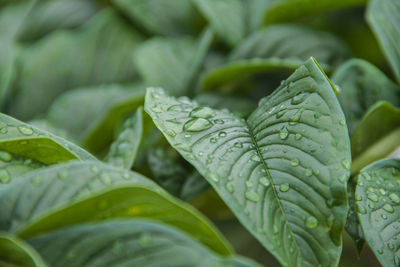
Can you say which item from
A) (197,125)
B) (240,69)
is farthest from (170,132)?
(240,69)

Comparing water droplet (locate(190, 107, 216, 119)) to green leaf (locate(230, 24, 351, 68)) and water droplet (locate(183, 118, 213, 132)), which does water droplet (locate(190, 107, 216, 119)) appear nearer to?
water droplet (locate(183, 118, 213, 132))

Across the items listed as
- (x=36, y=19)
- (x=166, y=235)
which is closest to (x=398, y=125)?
(x=166, y=235)

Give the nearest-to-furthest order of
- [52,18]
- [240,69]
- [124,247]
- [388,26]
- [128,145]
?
[124,247]
[128,145]
[388,26]
[240,69]
[52,18]

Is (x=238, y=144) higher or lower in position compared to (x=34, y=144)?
lower

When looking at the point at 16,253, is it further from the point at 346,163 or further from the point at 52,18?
the point at 52,18

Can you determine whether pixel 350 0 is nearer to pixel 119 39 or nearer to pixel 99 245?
pixel 119 39

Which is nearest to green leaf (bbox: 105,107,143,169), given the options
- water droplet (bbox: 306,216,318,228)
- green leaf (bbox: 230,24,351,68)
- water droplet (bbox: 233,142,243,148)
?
water droplet (bbox: 233,142,243,148)

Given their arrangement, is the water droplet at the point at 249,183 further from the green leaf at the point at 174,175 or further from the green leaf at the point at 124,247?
the green leaf at the point at 174,175
